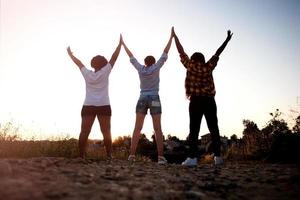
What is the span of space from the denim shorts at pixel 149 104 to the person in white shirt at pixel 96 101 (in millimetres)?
654

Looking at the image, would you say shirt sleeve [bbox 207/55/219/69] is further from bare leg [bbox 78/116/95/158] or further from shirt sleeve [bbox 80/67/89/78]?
bare leg [bbox 78/116/95/158]

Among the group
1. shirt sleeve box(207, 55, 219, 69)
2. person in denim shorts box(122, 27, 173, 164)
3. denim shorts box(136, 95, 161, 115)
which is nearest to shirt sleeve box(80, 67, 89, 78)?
person in denim shorts box(122, 27, 173, 164)

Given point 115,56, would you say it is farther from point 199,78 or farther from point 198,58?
point 199,78

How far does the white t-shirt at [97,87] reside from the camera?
25.9 feet

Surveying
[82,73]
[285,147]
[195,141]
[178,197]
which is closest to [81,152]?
[82,73]

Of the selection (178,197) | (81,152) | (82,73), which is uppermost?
(82,73)

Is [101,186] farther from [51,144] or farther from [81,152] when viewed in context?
[51,144]

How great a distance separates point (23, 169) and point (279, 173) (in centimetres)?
357

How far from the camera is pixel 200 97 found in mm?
7805

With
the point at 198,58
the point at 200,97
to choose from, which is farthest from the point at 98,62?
the point at 200,97

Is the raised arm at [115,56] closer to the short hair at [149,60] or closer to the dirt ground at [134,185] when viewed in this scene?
the short hair at [149,60]

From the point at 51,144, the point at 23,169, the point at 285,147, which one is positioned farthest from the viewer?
the point at 51,144

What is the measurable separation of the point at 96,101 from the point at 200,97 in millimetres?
2160

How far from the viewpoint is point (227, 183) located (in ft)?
15.7
